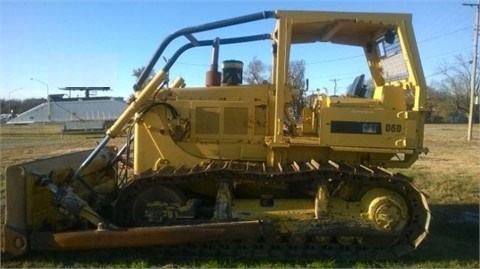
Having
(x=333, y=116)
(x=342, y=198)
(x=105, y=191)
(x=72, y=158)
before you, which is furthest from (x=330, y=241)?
(x=72, y=158)

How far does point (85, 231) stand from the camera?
220 inches

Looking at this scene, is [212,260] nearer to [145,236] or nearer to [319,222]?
[145,236]

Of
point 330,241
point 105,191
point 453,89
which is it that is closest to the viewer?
point 330,241

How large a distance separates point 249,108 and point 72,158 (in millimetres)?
2805

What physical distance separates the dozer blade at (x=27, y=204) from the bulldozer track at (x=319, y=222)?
3.23 ft

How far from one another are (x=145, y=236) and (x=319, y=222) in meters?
2.05

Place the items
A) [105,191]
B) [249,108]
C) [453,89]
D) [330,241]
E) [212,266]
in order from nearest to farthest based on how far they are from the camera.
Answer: [212,266]
[330,241]
[249,108]
[105,191]
[453,89]

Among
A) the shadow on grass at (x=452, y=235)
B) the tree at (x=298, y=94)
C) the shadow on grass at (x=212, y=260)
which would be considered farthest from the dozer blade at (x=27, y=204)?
the shadow on grass at (x=452, y=235)

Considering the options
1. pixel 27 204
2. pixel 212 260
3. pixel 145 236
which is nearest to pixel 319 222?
pixel 212 260

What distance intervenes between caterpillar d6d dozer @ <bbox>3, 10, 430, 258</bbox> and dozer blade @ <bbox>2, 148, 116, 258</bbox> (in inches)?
0.6

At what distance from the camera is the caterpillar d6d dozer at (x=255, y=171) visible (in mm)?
5676

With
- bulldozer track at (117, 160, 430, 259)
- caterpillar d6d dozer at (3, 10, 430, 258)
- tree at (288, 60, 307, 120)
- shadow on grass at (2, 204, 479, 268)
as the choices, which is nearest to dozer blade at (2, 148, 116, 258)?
caterpillar d6d dozer at (3, 10, 430, 258)

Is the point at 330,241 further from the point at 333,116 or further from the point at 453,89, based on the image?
the point at 453,89

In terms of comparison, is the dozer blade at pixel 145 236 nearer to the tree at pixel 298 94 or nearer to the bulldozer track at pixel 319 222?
the bulldozer track at pixel 319 222
